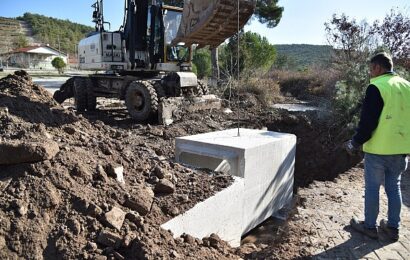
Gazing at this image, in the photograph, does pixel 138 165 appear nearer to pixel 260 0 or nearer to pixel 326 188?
pixel 326 188

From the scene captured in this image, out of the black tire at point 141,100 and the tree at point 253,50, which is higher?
the tree at point 253,50

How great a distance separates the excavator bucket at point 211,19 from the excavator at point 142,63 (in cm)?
30

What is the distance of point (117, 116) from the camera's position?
10.7 meters

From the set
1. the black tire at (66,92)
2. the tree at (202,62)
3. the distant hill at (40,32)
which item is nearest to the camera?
the black tire at (66,92)

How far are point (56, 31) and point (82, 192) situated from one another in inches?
4404

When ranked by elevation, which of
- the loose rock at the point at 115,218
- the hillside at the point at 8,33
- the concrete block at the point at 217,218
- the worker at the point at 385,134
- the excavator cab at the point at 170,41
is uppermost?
the hillside at the point at 8,33

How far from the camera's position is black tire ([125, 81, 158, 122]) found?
8.55 m

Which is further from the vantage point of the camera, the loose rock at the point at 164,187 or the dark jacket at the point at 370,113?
the loose rock at the point at 164,187

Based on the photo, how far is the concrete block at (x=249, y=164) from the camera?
436cm

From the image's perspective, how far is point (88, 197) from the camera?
308cm

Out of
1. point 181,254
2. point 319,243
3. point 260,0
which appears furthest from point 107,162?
point 260,0

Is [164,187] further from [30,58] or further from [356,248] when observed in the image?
[30,58]

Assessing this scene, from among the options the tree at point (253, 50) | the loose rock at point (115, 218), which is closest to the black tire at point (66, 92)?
the tree at point (253, 50)

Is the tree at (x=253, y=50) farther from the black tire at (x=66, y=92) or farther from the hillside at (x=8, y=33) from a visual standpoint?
the hillside at (x=8, y=33)
